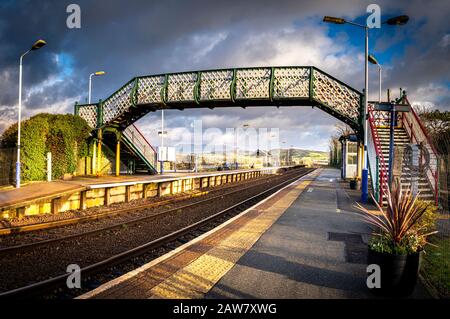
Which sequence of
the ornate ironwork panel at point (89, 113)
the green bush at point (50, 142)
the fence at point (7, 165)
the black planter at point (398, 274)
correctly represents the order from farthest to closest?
the ornate ironwork panel at point (89, 113)
the green bush at point (50, 142)
the fence at point (7, 165)
the black planter at point (398, 274)

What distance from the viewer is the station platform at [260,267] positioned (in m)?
4.53

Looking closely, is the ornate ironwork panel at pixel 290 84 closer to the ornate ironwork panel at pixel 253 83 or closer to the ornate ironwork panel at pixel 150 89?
the ornate ironwork panel at pixel 253 83

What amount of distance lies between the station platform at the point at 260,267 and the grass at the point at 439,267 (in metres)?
0.37

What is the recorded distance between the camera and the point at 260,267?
561 centimetres

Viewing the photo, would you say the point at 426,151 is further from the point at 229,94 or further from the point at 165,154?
the point at 165,154

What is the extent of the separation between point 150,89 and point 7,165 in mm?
9540

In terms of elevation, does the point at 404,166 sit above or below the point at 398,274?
above

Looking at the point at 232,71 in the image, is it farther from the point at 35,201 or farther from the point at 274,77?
the point at 35,201

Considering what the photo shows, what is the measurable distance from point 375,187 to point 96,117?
1890 cm

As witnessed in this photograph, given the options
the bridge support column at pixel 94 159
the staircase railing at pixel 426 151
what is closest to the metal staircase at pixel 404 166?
the staircase railing at pixel 426 151

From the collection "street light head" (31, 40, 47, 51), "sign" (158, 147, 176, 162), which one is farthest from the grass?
"sign" (158, 147, 176, 162)

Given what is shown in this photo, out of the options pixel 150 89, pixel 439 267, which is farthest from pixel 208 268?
pixel 150 89

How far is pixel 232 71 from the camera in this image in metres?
20.2
